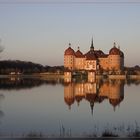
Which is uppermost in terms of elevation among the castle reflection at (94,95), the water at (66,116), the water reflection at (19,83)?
the water reflection at (19,83)

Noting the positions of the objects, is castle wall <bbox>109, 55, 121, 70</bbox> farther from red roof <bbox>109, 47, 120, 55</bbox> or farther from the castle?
red roof <bbox>109, 47, 120, 55</bbox>

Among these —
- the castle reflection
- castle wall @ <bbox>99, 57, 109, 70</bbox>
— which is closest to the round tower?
castle wall @ <bbox>99, 57, 109, 70</bbox>

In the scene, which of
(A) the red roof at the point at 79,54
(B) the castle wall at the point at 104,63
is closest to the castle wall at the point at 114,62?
(B) the castle wall at the point at 104,63

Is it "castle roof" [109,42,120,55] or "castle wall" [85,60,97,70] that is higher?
"castle roof" [109,42,120,55]

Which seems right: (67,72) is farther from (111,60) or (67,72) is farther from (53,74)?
(111,60)

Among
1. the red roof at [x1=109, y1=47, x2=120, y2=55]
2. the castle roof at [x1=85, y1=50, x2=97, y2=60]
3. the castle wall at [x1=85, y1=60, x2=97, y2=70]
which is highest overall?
the red roof at [x1=109, y1=47, x2=120, y2=55]

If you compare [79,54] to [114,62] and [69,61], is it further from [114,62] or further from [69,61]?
[114,62]

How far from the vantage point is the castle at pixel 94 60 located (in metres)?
65.0

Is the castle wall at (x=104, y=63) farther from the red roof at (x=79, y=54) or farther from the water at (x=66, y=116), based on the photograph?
the water at (x=66, y=116)

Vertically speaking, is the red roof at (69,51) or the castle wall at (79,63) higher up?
the red roof at (69,51)

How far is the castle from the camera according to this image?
6500cm

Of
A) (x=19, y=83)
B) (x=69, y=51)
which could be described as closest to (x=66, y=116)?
(x=19, y=83)

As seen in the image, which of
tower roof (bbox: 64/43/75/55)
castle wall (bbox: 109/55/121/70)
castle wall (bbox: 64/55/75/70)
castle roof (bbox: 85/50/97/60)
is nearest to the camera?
castle wall (bbox: 109/55/121/70)

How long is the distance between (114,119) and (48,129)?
10.8 feet
